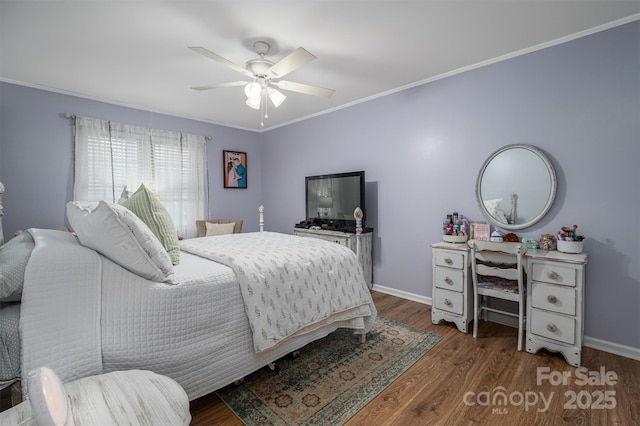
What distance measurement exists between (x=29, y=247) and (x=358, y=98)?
11.6ft

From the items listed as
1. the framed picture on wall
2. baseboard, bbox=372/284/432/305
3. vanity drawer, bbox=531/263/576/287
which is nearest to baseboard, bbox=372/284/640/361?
baseboard, bbox=372/284/432/305

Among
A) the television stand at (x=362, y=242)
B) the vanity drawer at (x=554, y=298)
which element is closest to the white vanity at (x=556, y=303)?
the vanity drawer at (x=554, y=298)

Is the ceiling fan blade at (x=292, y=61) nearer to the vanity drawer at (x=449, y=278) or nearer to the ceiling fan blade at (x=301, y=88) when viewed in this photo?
the ceiling fan blade at (x=301, y=88)

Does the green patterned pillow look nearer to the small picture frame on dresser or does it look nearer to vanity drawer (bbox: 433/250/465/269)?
vanity drawer (bbox: 433/250/465/269)

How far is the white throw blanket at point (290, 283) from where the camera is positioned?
5.64ft

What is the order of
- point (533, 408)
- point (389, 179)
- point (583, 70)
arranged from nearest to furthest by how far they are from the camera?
point (533, 408), point (583, 70), point (389, 179)

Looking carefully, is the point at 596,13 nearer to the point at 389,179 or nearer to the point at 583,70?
the point at 583,70

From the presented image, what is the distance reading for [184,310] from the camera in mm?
1468

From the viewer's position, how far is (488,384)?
1.88m

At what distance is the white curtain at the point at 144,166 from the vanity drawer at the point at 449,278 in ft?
12.1

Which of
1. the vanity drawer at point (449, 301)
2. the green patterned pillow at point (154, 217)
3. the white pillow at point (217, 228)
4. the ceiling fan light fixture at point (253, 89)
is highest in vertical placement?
the ceiling fan light fixture at point (253, 89)

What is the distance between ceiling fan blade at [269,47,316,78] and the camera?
2.01 metres

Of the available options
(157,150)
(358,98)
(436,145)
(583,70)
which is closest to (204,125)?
(157,150)

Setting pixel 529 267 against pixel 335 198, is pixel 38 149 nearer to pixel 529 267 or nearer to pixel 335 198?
pixel 335 198
